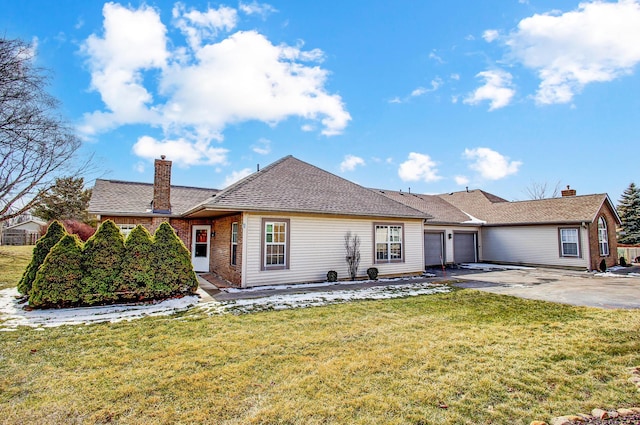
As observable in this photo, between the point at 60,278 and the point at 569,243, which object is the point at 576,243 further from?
the point at 60,278

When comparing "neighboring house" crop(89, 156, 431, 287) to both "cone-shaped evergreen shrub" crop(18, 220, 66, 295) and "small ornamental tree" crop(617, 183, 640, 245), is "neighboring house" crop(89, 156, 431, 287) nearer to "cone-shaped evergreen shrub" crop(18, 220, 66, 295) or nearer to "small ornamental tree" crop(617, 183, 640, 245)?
"cone-shaped evergreen shrub" crop(18, 220, 66, 295)

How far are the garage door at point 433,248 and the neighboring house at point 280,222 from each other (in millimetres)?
3438

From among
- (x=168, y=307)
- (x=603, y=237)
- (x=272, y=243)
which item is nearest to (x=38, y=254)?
(x=168, y=307)

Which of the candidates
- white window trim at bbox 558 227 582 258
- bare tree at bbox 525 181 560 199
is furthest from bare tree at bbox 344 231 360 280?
bare tree at bbox 525 181 560 199

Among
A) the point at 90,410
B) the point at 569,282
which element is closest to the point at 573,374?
the point at 90,410

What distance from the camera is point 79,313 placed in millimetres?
6941

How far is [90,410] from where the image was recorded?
10.1 ft

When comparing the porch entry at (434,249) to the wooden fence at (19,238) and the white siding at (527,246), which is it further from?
the wooden fence at (19,238)

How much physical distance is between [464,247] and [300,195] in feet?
40.6

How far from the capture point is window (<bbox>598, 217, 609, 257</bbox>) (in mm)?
16984

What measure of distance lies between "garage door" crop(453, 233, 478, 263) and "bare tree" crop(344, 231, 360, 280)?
29.6ft

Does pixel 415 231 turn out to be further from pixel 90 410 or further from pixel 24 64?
pixel 24 64

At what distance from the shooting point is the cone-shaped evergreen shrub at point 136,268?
8023mm

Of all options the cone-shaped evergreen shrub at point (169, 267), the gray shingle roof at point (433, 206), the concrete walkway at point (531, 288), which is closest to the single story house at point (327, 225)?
the gray shingle roof at point (433, 206)
